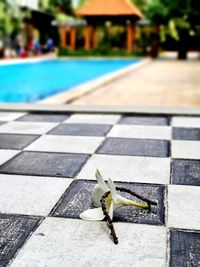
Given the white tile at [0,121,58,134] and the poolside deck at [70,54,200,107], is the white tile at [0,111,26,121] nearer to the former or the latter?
the white tile at [0,121,58,134]

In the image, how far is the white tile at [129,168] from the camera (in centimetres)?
183

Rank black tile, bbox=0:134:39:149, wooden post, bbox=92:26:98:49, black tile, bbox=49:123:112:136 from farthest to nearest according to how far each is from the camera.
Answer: wooden post, bbox=92:26:98:49 < black tile, bbox=49:123:112:136 < black tile, bbox=0:134:39:149

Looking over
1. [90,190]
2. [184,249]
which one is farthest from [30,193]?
[184,249]

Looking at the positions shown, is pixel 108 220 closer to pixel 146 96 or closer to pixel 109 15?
pixel 146 96

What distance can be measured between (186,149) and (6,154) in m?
1.08

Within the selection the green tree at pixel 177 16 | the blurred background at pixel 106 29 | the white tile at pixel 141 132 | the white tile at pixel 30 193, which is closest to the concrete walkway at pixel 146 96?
the white tile at pixel 141 132

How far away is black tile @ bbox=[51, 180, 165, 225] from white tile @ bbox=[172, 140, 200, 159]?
21.9 inches

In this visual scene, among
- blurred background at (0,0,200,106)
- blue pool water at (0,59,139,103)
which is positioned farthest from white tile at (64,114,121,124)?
blurred background at (0,0,200,106)

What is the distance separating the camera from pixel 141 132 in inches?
111

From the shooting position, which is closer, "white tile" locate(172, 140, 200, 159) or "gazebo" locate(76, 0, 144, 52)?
"white tile" locate(172, 140, 200, 159)

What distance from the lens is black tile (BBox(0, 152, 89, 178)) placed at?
192 cm

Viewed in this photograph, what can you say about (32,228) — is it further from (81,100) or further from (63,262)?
(81,100)

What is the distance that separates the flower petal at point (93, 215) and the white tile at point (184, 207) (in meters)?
0.24

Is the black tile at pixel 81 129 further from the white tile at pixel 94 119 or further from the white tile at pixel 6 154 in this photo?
the white tile at pixel 6 154
